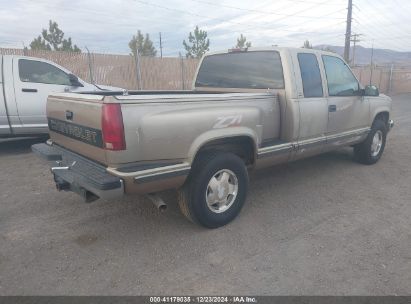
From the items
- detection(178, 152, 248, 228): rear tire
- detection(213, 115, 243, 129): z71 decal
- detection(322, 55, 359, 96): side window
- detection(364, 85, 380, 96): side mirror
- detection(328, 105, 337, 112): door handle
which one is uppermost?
detection(322, 55, 359, 96): side window

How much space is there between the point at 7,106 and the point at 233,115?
493 cm

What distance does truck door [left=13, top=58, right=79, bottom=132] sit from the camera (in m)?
6.45

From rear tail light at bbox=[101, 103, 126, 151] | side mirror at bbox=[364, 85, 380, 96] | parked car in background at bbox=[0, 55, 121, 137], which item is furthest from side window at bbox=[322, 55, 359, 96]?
parked car in background at bbox=[0, 55, 121, 137]

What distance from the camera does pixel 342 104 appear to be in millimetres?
4969

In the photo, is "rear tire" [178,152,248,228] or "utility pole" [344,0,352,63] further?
"utility pole" [344,0,352,63]

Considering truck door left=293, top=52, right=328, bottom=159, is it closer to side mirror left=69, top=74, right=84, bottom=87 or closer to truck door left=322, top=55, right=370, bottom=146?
truck door left=322, top=55, right=370, bottom=146

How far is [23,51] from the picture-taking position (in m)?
11.2

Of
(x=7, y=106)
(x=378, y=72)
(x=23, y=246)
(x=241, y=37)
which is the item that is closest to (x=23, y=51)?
(x=7, y=106)

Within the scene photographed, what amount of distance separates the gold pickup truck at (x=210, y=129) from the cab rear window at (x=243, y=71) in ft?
0.05

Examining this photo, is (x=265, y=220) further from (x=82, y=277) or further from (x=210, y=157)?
(x=82, y=277)

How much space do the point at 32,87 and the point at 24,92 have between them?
18 cm

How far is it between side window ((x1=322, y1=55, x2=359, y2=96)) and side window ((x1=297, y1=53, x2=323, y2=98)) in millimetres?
262

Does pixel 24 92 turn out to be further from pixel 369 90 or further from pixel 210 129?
pixel 369 90

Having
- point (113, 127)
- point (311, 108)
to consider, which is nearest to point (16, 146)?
point (113, 127)
